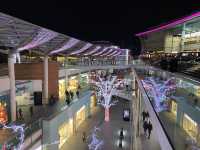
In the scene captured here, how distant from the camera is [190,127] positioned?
426 cm

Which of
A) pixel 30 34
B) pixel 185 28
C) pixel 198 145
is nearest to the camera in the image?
pixel 198 145

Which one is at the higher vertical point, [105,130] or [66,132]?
[66,132]

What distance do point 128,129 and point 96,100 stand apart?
10424 millimetres

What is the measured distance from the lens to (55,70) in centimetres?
1886

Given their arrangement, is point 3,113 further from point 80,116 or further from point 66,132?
point 80,116

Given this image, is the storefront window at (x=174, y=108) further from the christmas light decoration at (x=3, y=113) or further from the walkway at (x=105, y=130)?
the walkway at (x=105, y=130)

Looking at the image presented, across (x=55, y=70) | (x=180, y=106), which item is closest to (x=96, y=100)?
(x=55, y=70)

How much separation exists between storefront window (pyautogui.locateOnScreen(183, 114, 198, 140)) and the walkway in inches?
479

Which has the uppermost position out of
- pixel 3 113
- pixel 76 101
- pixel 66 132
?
pixel 3 113

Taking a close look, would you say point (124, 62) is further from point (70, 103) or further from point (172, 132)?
point (172, 132)

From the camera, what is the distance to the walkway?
16922mm

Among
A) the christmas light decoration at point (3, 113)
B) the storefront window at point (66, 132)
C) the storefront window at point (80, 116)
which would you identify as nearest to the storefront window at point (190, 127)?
the christmas light decoration at point (3, 113)

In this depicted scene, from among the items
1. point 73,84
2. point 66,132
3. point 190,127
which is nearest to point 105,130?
point 66,132

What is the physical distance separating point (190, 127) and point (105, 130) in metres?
16.8
